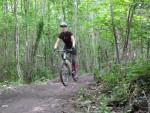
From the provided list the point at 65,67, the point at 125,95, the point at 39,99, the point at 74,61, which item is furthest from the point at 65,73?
the point at 125,95

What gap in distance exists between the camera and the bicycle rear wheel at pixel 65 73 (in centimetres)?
1148

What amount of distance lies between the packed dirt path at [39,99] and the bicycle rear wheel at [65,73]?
0.22m

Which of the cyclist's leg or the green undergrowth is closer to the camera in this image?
the green undergrowth

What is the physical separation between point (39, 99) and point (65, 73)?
1986 mm

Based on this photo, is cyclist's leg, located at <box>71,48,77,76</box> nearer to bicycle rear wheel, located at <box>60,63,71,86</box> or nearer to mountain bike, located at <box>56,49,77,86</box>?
mountain bike, located at <box>56,49,77,86</box>

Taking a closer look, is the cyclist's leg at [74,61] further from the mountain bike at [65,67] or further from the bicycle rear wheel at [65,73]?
the bicycle rear wheel at [65,73]

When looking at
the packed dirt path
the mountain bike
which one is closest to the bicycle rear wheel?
the mountain bike

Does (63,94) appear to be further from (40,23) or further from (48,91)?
(40,23)

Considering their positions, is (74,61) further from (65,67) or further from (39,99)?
(39,99)

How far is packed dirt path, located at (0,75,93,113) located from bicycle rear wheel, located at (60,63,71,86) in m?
0.22

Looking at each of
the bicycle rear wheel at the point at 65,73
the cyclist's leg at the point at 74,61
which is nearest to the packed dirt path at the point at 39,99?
the bicycle rear wheel at the point at 65,73

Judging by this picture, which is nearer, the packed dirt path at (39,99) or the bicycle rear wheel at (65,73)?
the packed dirt path at (39,99)

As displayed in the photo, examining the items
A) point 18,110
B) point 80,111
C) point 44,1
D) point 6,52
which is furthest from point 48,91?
point 44,1

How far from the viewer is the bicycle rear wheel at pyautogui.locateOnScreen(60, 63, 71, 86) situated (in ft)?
37.7
